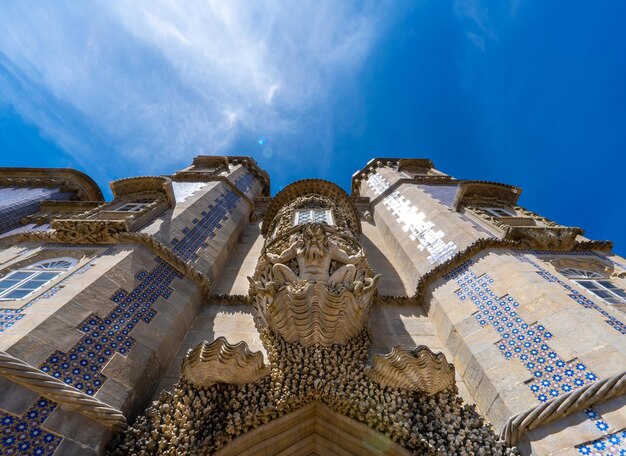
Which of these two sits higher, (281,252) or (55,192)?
(55,192)

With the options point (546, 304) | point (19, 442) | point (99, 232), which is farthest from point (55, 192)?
point (546, 304)

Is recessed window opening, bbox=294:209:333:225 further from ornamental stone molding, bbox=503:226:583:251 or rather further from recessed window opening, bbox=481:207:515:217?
recessed window opening, bbox=481:207:515:217

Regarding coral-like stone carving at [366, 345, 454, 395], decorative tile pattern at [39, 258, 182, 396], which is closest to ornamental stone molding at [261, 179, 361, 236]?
decorative tile pattern at [39, 258, 182, 396]

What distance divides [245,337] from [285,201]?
23.3ft

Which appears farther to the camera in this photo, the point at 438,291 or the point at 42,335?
the point at 438,291

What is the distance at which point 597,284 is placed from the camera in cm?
709

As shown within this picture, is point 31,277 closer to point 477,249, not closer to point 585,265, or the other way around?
point 477,249

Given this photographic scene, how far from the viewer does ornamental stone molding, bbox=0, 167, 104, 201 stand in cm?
1580

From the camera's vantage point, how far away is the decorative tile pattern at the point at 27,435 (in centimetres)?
361

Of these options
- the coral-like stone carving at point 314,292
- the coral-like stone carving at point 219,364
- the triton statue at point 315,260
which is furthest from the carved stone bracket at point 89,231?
the coral-like stone carving at point 219,364

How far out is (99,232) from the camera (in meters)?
7.47

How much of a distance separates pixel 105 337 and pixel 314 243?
14.1ft

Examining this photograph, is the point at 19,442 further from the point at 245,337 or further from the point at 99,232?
the point at 99,232

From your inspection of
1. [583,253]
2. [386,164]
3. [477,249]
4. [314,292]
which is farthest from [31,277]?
[386,164]
